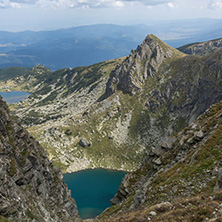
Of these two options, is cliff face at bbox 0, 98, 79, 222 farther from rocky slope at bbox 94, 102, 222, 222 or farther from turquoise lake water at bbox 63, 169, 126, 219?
turquoise lake water at bbox 63, 169, 126, 219

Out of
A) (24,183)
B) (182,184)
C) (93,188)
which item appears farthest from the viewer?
(93,188)

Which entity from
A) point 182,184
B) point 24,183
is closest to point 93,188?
point 24,183

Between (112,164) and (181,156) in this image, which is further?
(112,164)

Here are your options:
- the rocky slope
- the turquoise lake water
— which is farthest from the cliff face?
the turquoise lake water

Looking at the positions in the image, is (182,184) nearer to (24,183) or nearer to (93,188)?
(24,183)

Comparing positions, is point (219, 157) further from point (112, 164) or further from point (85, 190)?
point (112, 164)

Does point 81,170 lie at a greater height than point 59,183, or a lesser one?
lesser

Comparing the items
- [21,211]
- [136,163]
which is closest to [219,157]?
[21,211]
